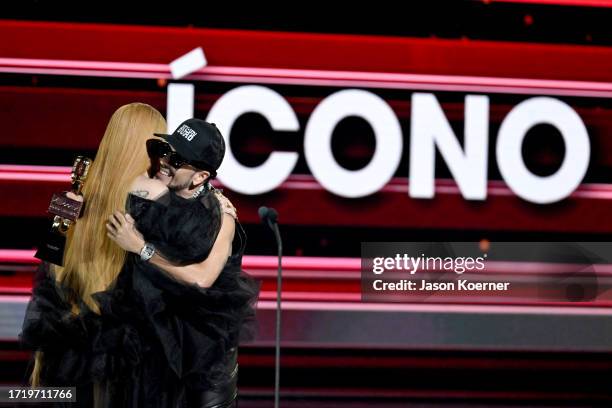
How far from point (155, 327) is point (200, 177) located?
420 mm

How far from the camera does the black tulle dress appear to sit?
7.72 ft

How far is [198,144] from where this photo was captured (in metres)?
2.36

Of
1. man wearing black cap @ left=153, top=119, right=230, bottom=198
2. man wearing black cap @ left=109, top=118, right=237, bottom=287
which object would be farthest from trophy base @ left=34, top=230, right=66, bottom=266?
man wearing black cap @ left=153, top=119, right=230, bottom=198

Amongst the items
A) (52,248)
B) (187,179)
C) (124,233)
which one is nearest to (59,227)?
(52,248)

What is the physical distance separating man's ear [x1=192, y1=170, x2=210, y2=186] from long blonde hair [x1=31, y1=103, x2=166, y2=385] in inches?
6.6

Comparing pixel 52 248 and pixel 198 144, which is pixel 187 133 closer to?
pixel 198 144

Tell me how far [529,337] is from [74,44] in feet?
8.59

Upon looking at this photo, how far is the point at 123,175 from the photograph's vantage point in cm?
243

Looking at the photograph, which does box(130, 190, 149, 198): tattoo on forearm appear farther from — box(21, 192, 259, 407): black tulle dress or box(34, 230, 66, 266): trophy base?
box(34, 230, 66, 266): trophy base

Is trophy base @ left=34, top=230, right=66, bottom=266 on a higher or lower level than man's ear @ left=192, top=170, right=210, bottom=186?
lower

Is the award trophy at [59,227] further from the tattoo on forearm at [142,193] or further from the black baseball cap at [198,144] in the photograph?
the black baseball cap at [198,144]

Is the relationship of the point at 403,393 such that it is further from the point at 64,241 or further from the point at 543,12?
the point at 64,241

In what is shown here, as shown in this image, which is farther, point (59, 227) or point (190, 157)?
point (59, 227)

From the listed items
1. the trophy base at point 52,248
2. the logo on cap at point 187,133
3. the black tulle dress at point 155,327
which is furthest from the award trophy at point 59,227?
the logo on cap at point 187,133
